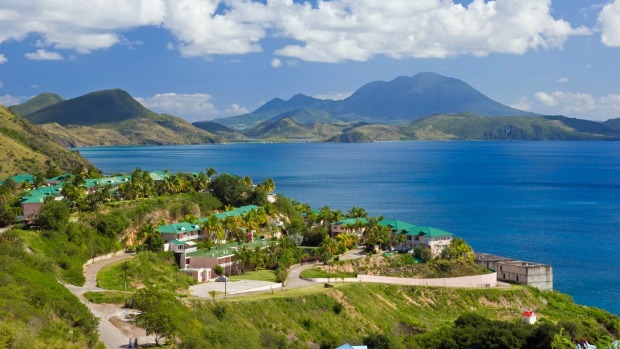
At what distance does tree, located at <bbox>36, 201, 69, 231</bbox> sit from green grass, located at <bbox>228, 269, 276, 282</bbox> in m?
17.7

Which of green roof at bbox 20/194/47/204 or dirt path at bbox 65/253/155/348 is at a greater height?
green roof at bbox 20/194/47/204

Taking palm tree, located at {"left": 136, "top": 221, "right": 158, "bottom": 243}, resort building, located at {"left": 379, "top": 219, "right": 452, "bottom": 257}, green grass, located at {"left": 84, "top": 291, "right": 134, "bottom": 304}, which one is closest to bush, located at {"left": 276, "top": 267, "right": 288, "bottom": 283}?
palm tree, located at {"left": 136, "top": 221, "right": 158, "bottom": 243}

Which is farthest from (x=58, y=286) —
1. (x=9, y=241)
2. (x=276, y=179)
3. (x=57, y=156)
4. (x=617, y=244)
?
(x=276, y=179)

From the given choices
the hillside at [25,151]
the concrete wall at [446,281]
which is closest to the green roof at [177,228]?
the concrete wall at [446,281]

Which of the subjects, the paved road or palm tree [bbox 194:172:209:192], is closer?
the paved road

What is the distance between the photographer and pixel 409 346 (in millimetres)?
47688

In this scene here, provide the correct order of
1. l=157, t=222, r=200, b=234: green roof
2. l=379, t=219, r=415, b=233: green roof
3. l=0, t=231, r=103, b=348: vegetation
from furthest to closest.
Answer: l=379, t=219, r=415, b=233: green roof
l=157, t=222, r=200, b=234: green roof
l=0, t=231, r=103, b=348: vegetation

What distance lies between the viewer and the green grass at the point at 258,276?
210ft

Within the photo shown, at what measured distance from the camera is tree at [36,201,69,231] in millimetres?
63062

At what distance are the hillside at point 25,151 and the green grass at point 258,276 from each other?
7377 cm

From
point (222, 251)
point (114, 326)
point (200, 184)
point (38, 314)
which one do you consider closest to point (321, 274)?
point (222, 251)

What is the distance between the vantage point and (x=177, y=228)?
240 feet

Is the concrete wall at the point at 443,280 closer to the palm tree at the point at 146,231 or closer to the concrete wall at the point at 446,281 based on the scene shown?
the concrete wall at the point at 446,281

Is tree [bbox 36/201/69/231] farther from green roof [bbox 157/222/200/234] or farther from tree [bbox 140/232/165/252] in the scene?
green roof [bbox 157/222/200/234]
